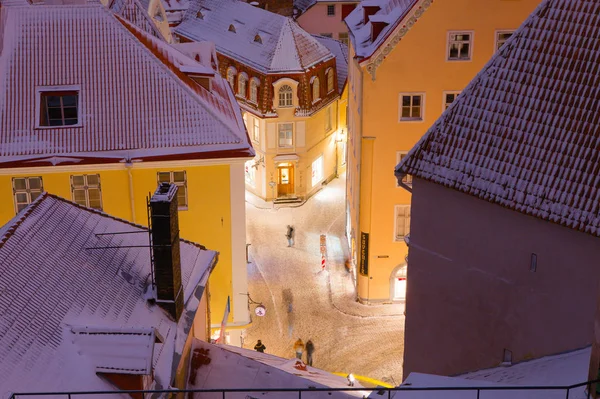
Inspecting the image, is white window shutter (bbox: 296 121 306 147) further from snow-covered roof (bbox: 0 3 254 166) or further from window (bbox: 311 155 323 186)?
snow-covered roof (bbox: 0 3 254 166)

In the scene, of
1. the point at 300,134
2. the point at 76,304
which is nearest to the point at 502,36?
the point at 300,134

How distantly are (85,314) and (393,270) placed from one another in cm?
2294

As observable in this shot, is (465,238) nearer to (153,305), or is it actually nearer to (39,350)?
(153,305)

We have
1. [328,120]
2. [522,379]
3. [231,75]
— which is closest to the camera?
[522,379]

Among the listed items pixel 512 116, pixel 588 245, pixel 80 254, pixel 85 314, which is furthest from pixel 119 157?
pixel 588 245

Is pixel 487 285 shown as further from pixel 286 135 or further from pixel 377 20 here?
pixel 286 135

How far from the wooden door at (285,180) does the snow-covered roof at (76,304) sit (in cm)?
2792

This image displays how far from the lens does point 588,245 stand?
20031 millimetres

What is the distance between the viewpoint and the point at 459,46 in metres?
36.0

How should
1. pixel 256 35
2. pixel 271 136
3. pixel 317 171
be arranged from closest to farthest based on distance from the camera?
pixel 271 136
pixel 256 35
pixel 317 171

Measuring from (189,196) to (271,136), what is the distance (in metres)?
20.0

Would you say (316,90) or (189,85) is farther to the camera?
(316,90)

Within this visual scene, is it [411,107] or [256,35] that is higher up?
[256,35]

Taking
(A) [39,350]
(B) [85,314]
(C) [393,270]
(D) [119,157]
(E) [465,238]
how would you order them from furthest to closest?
(C) [393,270] → (D) [119,157] → (E) [465,238] → (B) [85,314] → (A) [39,350]
